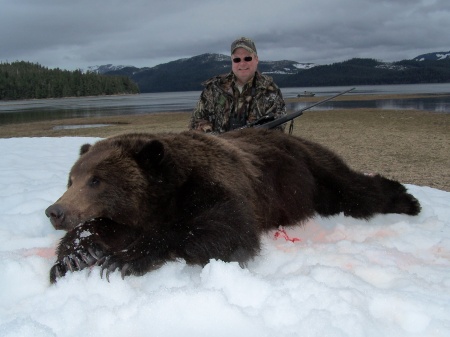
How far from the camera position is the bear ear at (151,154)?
9.39 feet

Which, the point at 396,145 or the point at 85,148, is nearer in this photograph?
the point at 85,148

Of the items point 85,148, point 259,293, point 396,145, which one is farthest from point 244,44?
point 396,145

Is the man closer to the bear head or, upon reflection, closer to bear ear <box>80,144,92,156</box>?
bear ear <box>80,144,92,156</box>

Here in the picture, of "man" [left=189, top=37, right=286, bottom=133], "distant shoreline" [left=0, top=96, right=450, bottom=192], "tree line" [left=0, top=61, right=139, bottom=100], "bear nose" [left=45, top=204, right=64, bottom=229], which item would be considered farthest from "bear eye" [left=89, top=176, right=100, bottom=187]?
"tree line" [left=0, top=61, right=139, bottom=100]

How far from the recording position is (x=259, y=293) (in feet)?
7.25

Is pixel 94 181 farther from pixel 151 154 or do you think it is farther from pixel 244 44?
pixel 244 44

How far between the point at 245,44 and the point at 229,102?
840 mm

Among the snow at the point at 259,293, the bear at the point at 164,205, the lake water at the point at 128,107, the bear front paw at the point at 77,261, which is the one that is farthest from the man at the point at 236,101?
the lake water at the point at 128,107

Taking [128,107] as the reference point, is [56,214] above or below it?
above

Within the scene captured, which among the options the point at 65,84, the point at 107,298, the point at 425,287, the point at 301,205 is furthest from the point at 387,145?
the point at 65,84

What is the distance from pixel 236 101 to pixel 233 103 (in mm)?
54

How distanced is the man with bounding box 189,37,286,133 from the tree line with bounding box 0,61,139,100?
107 m

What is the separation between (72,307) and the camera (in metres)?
2.12

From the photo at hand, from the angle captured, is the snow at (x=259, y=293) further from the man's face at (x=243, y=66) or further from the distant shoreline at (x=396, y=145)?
the distant shoreline at (x=396, y=145)
